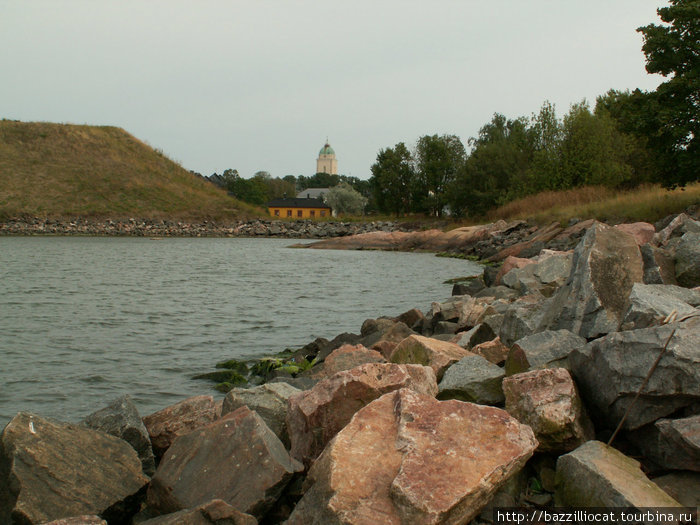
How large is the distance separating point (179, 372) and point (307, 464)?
570cm

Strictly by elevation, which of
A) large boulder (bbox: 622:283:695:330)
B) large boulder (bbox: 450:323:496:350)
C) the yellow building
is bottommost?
large boulder (bbox: 450:323:496:350)

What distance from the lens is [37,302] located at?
1680 centimetres

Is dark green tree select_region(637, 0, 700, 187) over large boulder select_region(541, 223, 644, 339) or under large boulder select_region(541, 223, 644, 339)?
over

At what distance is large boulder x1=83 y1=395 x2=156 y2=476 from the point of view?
5.09 meters

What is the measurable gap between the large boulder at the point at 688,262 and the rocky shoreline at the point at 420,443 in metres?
1.83

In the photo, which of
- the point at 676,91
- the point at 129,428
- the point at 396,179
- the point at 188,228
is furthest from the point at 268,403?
the point at 396,179

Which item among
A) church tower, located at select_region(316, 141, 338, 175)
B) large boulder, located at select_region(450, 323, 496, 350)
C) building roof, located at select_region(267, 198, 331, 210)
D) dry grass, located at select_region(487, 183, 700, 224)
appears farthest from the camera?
church tower, located at select_region(316, 141, 338, 175)

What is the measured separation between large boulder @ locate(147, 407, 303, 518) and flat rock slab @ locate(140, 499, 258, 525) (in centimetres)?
23

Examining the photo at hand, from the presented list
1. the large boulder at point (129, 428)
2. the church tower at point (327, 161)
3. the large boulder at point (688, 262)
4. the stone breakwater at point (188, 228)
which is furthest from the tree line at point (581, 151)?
the church tower at point (327, 161)

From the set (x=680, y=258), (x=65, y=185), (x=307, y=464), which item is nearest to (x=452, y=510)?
(x=307, y=464)

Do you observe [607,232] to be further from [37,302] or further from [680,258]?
[37,302]

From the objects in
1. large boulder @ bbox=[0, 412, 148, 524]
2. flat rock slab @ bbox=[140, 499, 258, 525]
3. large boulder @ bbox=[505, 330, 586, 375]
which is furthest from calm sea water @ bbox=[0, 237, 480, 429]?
large boulder @ bbox=[505, 330, 586, 375]

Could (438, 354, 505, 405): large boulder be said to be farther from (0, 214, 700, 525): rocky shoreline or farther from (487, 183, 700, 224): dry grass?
(487, 183, 700, 224): dry grass

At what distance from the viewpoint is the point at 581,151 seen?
4247 centimetres
